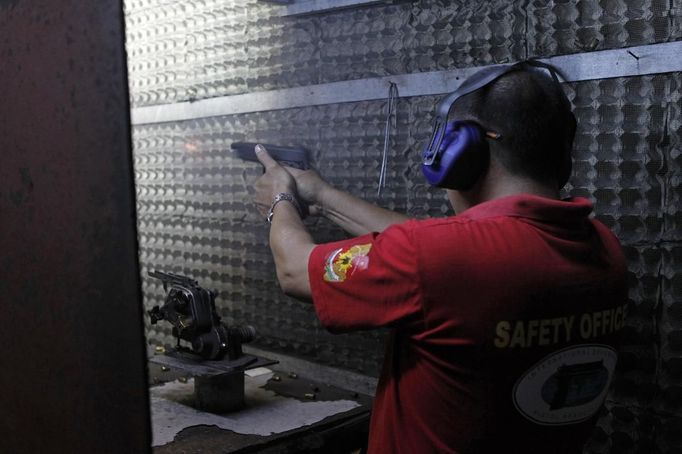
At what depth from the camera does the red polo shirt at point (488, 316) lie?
1.16 m

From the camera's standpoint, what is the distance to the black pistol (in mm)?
2092

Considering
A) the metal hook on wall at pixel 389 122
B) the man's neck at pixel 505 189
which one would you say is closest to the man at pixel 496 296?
the man's neck at pixel 505 189

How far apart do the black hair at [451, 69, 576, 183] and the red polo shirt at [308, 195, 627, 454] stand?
0.10 metres

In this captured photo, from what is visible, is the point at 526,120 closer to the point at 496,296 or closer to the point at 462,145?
the point at 462,145

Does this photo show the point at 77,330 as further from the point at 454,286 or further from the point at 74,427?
the point at 454,286

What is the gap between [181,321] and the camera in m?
2.06

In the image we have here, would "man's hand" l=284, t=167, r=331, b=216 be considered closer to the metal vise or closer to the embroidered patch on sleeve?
the metal vise

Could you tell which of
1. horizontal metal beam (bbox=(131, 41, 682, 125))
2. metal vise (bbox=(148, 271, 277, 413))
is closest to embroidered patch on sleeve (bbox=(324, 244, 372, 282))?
metal vise (bbox=(148, 271, 277, 413))

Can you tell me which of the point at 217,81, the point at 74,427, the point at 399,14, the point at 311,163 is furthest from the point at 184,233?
the point at 74,427

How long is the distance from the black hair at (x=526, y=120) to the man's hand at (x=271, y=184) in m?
0.71

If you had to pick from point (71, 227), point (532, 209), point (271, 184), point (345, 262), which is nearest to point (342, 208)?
point (271, 184)

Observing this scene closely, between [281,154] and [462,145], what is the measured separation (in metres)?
0.92

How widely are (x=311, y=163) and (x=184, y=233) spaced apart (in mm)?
970

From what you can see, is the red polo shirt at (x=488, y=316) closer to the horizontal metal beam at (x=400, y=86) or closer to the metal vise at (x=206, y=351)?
the horizontal metal beam at (x=400, y=86)
